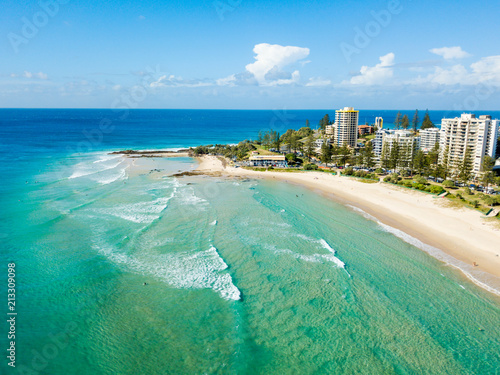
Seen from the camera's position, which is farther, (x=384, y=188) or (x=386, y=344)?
(x=384, y=188)

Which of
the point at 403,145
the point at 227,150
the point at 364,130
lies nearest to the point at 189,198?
the point at 227,150

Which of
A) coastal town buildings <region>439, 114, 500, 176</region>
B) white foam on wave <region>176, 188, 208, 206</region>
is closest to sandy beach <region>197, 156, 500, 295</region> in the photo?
coastal town buildings <region>439, 114, 500, 176</region>

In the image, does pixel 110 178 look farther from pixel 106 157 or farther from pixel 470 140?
pixel 470 140

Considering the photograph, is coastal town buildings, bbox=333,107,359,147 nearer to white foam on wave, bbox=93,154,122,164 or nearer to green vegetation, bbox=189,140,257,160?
green vegetation, bbox=189,140,257,160

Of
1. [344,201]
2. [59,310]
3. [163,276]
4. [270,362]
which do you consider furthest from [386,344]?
[344,201]

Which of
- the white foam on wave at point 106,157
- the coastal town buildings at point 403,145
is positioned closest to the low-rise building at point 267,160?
the coastal town buildings at point 403,145

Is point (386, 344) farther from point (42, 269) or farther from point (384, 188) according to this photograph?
point (384, 188)
